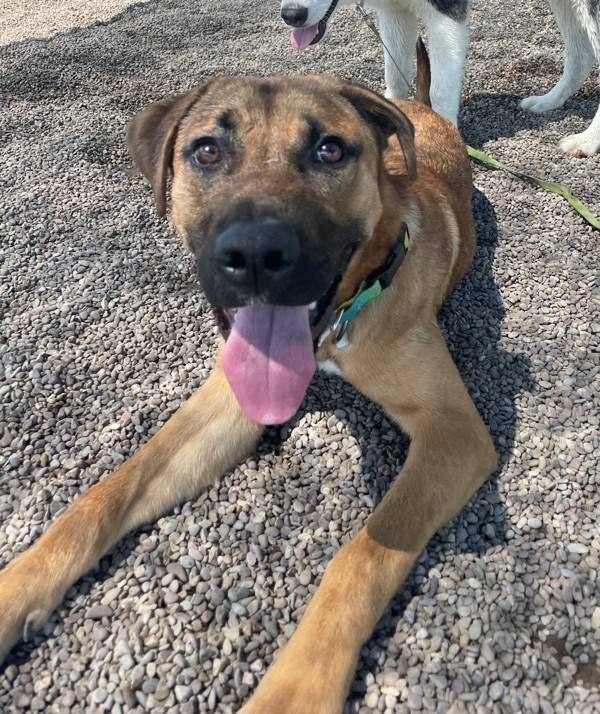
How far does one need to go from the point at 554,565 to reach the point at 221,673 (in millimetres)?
1455

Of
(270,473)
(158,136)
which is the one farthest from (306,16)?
(270,473)

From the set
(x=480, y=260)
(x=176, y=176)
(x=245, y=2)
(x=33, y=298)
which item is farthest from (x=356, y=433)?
(x=245, y=2)

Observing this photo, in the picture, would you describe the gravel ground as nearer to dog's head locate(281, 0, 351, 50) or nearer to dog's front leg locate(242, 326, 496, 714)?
dog's front leg locate(242, 326, 496, 714)

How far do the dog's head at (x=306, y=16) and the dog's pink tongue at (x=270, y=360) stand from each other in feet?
12.5

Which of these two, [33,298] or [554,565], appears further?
[33,298]

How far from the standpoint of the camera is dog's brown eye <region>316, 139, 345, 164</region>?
252 cm

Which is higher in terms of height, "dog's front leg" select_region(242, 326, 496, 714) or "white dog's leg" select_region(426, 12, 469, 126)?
"white dog's leg" select_region(426, 12, 469, 126)

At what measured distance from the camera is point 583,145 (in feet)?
18.0

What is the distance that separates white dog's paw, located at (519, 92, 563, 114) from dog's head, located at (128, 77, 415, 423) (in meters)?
4.43

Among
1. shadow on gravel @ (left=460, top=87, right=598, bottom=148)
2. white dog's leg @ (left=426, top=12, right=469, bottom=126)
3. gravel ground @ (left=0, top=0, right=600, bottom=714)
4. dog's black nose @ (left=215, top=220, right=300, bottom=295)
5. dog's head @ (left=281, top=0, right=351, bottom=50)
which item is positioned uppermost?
dog's black nose @ (left=215, top=220, right=300, bottom=295)

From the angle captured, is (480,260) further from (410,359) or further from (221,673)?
(221,673)

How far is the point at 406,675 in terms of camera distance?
212 cm

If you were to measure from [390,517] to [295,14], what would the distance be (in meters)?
4.54

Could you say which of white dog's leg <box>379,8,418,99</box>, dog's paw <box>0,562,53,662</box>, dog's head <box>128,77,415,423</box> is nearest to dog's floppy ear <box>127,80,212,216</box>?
dog's head <box>128,77,415,423</box>
